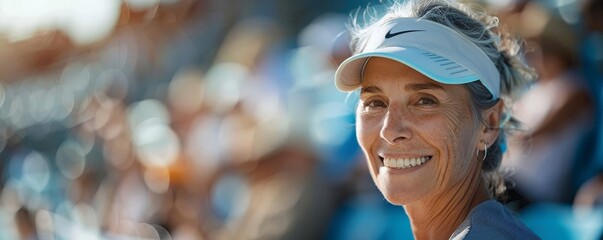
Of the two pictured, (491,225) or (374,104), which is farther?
(374,104)

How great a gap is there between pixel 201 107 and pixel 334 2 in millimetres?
1198

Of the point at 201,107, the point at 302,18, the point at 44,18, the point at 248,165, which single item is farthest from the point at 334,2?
the point at 44,18

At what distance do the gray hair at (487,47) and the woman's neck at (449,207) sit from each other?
0.13 metres

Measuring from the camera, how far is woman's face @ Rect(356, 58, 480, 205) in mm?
2006

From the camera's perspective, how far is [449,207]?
6.73 ft

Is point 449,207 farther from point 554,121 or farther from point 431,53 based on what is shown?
point 554,121

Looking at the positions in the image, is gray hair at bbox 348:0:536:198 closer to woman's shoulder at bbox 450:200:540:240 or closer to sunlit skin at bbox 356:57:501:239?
sunlit skin at bbox 356:57:501:239

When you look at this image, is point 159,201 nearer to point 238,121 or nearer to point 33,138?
point 238,121

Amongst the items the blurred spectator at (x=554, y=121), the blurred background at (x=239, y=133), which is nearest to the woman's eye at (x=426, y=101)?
the blurred background at (x=239, y=133)

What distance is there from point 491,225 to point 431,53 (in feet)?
1.28

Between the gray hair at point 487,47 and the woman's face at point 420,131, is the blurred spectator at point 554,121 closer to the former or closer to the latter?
the gray hair at point 487,47

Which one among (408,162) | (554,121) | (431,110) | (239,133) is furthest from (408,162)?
(239,133)

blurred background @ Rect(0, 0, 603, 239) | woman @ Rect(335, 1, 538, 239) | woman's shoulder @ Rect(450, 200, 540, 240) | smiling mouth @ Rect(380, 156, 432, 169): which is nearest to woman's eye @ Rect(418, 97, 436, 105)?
woman @ Rect(335, 1, 538, 239)

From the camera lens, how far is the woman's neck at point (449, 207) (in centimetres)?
205
